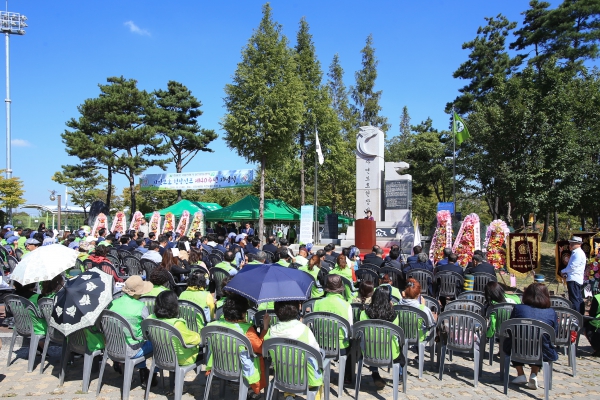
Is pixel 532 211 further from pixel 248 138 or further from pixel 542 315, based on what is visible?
pixel 248 138

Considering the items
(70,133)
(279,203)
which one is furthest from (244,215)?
(70,133)

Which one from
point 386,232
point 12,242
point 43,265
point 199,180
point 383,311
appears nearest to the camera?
point 383,311

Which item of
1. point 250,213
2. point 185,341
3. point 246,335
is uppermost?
point 250,213

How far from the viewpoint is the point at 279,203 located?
1029 inches

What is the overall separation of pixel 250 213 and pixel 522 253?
51.0ft

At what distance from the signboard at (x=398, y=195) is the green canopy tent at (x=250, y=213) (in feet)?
20.2

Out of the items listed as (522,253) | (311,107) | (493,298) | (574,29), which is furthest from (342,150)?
(493,298)

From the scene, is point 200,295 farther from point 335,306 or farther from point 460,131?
point 460,131

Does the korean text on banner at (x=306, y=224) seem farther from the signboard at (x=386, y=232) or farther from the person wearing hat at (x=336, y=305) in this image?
the person wearing hat at (x=336, y=305)

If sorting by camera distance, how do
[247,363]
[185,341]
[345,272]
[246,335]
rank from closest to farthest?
[247,363] → [246,335] → [185,341] → [345,272]

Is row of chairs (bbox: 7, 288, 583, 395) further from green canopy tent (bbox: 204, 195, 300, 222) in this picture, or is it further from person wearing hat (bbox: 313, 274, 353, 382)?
green canopy tent (bbox: 204, 195, 300, 222)

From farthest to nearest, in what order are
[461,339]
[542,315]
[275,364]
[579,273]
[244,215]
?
[244,215]
[579,273]
[461,339]
[542,315]
[275,364]

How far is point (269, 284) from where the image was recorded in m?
4.00

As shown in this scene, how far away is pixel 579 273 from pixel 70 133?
29211 millimetres
